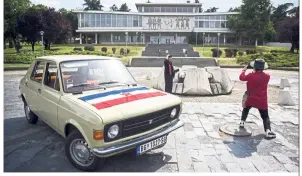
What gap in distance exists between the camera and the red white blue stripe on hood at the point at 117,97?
3599 millimetres

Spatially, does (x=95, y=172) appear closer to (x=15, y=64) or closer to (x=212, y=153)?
(x=212, y=153)

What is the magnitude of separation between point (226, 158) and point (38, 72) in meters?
3.88

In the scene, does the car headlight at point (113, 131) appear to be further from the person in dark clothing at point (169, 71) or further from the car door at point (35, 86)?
the person in dark clothing at point (169, 71)

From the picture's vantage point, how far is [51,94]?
4.28 m

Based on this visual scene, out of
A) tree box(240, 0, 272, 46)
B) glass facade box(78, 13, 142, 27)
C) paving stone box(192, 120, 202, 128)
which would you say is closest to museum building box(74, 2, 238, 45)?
glass facade box(78, 13, 142, 27)

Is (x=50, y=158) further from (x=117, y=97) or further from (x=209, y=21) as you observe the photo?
(x=209, y=21)

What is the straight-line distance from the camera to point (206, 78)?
9.72 meters

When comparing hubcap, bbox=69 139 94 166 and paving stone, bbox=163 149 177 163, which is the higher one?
hubcap, bbox=69 139 94 166

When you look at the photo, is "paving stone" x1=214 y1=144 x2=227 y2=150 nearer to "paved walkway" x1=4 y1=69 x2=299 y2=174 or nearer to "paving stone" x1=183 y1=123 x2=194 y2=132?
"paved walkway" x1=4 y1=69 x2=299 y2=174

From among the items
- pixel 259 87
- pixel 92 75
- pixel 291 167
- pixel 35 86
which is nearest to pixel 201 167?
pixel 291 167

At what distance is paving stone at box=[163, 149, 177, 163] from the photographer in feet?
13.6

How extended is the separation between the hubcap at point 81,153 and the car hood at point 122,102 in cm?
60

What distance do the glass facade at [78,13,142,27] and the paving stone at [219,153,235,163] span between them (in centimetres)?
5412

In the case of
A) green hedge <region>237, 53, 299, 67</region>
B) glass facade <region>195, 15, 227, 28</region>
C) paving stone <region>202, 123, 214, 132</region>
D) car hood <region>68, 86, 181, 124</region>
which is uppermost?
glass facade <region>195, 15, 227, 28</region>
